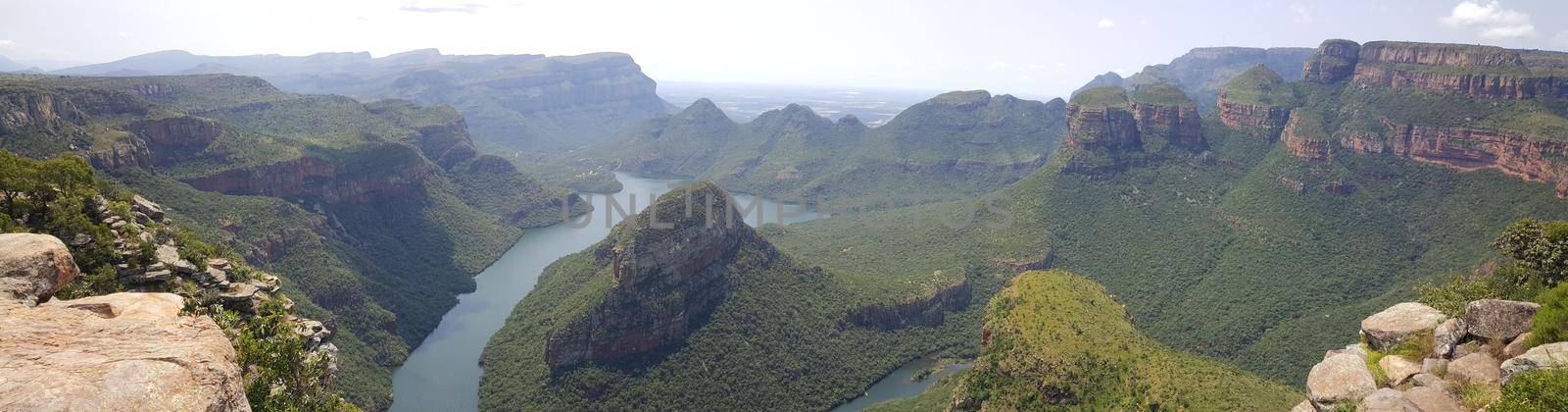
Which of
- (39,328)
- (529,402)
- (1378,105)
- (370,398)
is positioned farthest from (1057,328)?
(1378,105)

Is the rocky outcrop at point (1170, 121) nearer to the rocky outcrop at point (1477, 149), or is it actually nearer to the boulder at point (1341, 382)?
the rocky outcrop at point (1477, 149)

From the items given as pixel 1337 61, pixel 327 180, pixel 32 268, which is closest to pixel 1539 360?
pixel 32 268

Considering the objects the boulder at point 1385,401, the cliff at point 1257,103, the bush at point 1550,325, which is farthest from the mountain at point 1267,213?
the boulder at point 1385,401

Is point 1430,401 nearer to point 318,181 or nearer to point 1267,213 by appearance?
point 1267,213

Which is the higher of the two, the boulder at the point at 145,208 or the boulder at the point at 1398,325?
the boulder at the point at 145,208

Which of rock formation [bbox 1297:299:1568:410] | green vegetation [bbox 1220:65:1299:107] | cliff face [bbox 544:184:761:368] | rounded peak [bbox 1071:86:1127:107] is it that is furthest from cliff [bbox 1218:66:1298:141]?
rock formation [bbox 1297:299:1568:410]

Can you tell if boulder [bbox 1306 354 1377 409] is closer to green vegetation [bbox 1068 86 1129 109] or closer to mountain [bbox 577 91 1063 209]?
green vegetation [bbox 1068 86 1129 109]
